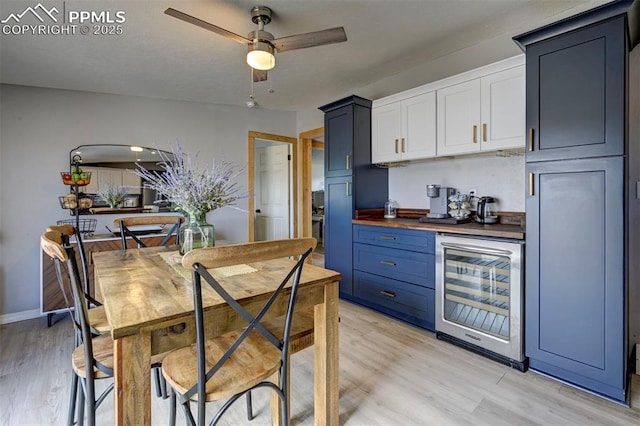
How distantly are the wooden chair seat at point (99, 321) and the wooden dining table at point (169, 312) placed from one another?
0.23 m

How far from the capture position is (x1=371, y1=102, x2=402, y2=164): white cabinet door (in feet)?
10.0

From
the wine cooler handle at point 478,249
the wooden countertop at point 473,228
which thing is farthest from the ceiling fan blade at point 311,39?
the wine cooler handle at point 478,249

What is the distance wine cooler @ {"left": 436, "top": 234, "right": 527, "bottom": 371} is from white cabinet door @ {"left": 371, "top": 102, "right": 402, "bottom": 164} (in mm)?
1130

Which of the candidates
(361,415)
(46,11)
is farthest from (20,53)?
(361,415)

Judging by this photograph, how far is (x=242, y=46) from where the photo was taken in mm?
2588

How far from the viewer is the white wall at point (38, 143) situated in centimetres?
300

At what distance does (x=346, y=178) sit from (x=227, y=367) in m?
2.43

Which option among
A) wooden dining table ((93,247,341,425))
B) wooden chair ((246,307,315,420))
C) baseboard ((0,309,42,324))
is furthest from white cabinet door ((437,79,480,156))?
baseboard ((0,309,42,324))

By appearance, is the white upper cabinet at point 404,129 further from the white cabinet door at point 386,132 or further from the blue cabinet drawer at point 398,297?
the blue cabinet drawer at point 398,297

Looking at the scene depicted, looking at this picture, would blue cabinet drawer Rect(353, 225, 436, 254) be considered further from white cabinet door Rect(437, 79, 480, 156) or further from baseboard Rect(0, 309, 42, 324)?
baseboard Rect(0, 309, 42, 324)

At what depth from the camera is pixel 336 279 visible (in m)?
1.40

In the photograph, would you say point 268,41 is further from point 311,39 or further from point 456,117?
point 456,117

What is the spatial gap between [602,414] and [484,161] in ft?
6.19

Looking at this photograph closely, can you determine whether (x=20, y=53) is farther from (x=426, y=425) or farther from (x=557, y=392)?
(x=557, y=392)
